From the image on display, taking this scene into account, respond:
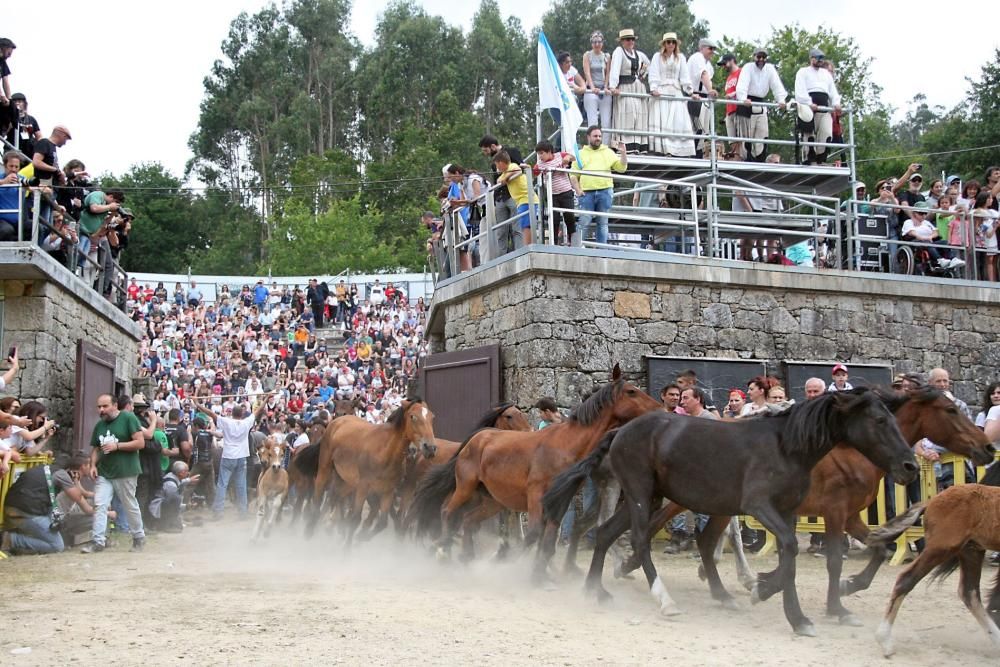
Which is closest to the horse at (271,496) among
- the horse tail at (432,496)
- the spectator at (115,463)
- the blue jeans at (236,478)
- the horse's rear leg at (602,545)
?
the spectator at (115,463)

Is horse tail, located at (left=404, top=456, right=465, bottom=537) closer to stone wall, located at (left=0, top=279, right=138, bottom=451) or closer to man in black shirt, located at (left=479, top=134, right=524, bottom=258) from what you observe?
man in black shirt, located at (left=479, top=134, right=524, bottom=258)

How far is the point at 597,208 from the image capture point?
13539 millimetres

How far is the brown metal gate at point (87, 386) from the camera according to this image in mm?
15500

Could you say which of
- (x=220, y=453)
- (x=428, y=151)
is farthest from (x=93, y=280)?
(x=428, y=151)

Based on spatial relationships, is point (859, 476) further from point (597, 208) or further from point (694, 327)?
point (597, 208)

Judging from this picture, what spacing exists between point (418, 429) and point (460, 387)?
2.83 m

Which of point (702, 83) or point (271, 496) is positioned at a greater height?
point (702, 83)

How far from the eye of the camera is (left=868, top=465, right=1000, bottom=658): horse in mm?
6363

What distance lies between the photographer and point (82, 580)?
959cm

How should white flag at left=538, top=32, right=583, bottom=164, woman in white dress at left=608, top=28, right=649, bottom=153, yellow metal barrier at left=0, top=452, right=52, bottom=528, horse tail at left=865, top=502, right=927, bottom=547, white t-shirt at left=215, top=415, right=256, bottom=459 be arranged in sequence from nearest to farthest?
horse tail at left=865, top=502, right=927, bottom=547, yellow metal barrier at left=0, top=452, right=52, bottom=528, white flag at left=538, top=32, right=583, bottom=164, woman in white dress at left=608, top=28, right=649, bottom=153, white t-shirt at left=215, top=415, right=256, bottom=459

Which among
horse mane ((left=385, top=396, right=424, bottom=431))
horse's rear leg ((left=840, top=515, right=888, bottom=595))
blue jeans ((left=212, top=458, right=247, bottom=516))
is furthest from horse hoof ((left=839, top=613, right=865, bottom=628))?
blue jeans ((left=212, top=458, right=247, bottom=516))

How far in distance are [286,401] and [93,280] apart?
26.5ft

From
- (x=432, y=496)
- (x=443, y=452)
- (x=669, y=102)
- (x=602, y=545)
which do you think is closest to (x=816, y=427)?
(x=602, y=545)

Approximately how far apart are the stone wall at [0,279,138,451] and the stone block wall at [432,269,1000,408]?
217 inches
